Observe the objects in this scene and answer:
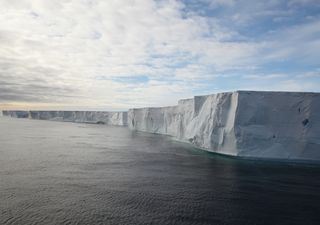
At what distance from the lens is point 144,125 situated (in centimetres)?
4300

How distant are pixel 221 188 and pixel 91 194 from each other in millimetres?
5185

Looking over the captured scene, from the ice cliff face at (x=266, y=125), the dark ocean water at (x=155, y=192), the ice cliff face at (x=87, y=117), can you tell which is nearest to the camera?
the dark ocean water at (x=155, y=192)

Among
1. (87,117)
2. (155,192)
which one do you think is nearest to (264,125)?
(155,192)

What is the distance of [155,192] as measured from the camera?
32.5 ft

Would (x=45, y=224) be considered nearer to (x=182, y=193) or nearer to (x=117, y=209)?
(x=117, y=209)

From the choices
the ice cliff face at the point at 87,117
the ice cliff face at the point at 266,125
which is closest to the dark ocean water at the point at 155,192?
the ice cliff face at the point at 266,125

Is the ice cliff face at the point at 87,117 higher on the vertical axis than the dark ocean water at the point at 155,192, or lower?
higher

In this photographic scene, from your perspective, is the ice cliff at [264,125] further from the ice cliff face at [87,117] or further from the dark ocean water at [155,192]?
the ice cliff face at [87,117]

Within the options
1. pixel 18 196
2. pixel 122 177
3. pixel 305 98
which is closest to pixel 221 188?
pixel 122 177

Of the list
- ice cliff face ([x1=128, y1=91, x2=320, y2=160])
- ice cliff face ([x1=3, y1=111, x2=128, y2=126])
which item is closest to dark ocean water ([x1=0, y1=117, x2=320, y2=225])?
ice cliff face ([x1=128, y1=91, x2=320, y2=160])

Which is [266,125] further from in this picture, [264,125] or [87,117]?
[87,117]

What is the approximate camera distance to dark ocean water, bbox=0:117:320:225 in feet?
25.1

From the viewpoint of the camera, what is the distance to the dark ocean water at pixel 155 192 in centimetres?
765

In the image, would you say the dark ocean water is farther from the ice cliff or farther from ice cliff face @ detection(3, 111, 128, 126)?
ice cliff face @ detection(3, 111, 128, 126)
